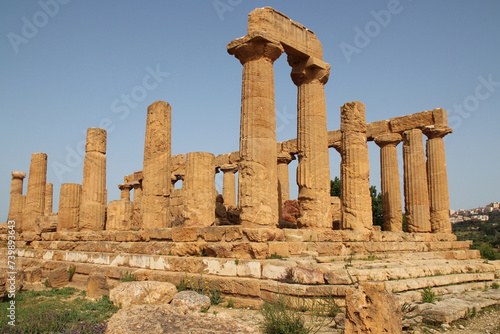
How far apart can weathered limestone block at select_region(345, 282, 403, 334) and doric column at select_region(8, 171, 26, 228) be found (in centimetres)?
2353

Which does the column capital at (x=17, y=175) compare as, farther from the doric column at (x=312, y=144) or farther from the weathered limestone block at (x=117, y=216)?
the doric column at (x=312, y=144)

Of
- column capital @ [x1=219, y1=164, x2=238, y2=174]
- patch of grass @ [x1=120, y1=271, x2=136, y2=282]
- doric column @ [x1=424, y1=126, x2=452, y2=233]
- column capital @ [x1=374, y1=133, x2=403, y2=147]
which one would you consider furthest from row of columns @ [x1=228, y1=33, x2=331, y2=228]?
column capital @ [x1=219, y1=164, x2=238, y2=174]

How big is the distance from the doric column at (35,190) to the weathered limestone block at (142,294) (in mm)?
15820

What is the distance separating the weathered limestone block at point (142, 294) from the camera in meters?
8.26

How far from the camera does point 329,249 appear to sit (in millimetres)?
10719

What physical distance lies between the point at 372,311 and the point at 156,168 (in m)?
9.91

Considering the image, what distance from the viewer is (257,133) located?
437 inches

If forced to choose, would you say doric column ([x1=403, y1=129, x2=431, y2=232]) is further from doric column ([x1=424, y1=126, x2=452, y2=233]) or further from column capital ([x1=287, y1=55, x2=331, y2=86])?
column capital ([x1=287, y1=55, x2=331, y2=86])

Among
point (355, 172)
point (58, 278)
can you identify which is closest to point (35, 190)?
point (58, 278)

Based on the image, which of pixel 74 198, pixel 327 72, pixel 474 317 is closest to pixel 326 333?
pixel 474 317

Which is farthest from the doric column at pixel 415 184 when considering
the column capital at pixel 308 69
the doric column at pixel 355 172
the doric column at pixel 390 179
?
the column capital at pixel 308 69

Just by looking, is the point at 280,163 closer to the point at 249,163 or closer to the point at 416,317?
the point at 249,163

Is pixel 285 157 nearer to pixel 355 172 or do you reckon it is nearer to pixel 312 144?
pixel 355 172

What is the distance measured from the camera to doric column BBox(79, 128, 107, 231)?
1700 cm
